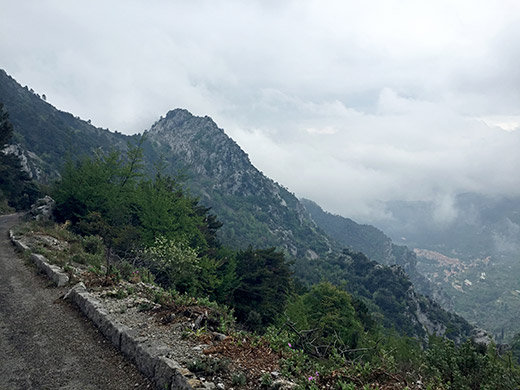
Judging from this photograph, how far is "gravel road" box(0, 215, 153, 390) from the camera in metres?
6.26

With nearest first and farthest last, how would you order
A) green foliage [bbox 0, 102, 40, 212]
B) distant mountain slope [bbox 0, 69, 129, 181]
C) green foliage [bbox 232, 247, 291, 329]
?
1. green foliage [bbox 232, 247, 291, 329]
2. green foliage [bbox 0, 102, 40, 212]
3. distant mountain slope [bbox 0, 69, 129, 181]

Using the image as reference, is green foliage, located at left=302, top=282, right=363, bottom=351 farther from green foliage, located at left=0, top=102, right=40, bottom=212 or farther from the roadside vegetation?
green foliage, located at left=0, top=102, right=40, bottom=212

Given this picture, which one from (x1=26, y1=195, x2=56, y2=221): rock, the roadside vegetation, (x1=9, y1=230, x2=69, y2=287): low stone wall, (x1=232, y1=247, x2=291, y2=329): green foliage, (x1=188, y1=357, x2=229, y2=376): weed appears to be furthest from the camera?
(x1=232, y1=247, x2=291, y2=329): green foliage

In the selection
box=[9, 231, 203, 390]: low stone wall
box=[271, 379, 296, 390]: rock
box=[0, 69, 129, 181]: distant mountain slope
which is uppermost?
box=[0, 69, 129, 181]: distant mountain slope

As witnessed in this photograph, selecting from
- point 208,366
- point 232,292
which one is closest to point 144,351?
point 208,366

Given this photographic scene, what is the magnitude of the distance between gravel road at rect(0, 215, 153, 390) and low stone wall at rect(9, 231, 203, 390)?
0.61 ft

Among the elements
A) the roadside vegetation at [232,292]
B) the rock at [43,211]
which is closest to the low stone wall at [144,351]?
the roadside vegetation at [232,292]

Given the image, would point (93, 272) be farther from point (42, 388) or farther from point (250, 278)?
point (250, 278)

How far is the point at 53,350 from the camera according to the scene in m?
7.43

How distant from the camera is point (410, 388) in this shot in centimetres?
639

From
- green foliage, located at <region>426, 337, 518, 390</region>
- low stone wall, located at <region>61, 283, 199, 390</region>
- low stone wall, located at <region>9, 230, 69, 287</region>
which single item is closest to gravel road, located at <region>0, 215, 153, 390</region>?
low stone wall, located at <region>61, 283, 199, 390</region>

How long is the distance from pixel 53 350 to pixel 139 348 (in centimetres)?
242

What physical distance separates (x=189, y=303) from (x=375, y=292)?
372 feet

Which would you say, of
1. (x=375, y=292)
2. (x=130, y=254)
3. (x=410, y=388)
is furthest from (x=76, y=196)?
(x=375, y=292)
